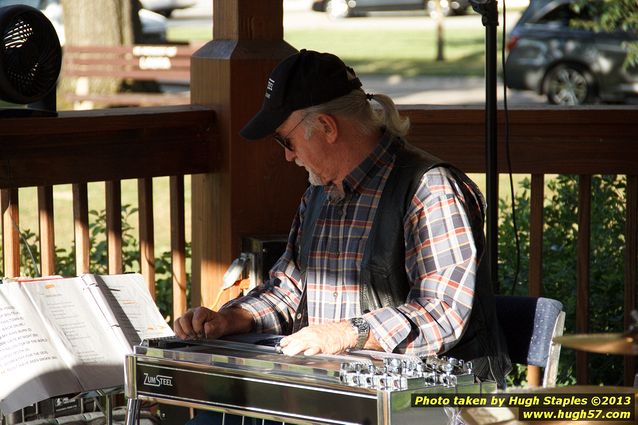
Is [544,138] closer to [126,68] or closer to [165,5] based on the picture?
[126,68]

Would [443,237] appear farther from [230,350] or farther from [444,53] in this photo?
[444,53]

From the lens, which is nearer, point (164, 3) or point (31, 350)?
point (31, 350)

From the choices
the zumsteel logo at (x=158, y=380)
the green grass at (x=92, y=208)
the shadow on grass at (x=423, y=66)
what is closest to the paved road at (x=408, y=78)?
the shadow on grass at (x=423, y=66)

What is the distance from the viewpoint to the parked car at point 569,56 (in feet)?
40.4

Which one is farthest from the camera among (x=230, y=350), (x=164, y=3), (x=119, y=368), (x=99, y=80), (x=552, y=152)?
(x=164, y=3)

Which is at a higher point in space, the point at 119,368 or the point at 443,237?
the point at 443,237

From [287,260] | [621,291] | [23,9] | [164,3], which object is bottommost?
[621,291]

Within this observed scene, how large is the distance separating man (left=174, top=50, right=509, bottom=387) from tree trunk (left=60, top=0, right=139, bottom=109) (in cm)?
957

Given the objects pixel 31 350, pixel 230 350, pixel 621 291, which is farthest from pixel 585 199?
pixel 31 350

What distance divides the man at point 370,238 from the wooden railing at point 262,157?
0.84 metres

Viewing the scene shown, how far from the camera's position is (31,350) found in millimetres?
2549

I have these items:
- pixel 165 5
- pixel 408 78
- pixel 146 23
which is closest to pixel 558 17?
pixel 408 78

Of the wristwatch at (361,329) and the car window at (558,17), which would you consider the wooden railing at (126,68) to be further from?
the wristwatch at (361,329)

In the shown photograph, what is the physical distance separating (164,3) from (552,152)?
70.8 ft
